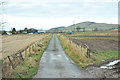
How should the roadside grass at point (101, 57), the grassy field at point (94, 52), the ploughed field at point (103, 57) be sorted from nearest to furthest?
the ploughed field at point (103, 57)
the grassy field at point (94, 52)
the roadside grass at point (101, 57)

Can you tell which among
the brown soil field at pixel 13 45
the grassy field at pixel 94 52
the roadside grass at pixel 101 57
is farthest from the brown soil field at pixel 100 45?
the brown soil field at pixel 13 45

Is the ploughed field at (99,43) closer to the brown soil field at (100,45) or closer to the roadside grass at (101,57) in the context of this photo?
the brown soil field at (100,45)

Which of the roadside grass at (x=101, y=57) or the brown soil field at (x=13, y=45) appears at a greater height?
the brown soil field at (x=13, y=45)

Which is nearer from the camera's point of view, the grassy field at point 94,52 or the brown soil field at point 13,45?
the grassy field at point 94,52

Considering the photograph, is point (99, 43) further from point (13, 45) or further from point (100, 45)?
point (13, 45)

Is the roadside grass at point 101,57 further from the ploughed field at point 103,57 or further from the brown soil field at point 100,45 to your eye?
the brown soil field at point 100,45

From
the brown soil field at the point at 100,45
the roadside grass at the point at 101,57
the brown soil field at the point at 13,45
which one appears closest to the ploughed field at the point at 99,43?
the brown soil field at the point at 100,45

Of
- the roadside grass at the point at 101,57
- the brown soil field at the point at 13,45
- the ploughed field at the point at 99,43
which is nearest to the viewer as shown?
the roadside grass at the point at 101,57

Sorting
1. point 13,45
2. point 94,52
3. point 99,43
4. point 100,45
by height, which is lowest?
point 94,52

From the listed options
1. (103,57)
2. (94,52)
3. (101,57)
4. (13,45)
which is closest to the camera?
(101,57)

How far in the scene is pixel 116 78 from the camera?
894 cm

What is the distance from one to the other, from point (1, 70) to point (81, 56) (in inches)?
314

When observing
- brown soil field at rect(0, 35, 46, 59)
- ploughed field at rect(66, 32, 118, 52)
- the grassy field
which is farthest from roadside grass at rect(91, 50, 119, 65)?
brown soil field at rect(0, 35, 46, 59)

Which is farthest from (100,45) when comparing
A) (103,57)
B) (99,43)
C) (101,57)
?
(101,57)
